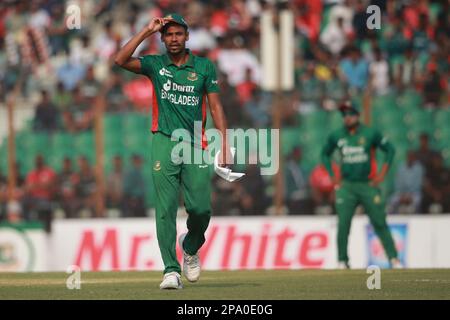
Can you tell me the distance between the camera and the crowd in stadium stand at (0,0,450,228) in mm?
18672

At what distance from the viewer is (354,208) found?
16422 millimetres

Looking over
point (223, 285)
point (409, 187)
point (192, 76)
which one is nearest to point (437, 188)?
point (409, 187)

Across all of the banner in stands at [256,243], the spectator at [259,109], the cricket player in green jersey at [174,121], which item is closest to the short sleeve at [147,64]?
the cricket player in green jersey at [174,121]

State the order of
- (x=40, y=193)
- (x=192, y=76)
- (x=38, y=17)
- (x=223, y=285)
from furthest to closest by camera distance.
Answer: (x=38, y=17)
(x=40, y=193)
(x=223, y=285)
(x=192, y=76)

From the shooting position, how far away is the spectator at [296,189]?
18.6m

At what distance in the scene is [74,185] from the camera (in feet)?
62.5

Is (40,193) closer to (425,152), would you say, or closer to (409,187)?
(409,187)

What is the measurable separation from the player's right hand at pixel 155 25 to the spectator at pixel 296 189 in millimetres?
9103

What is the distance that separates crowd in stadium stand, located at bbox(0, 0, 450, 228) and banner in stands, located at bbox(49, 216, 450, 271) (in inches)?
9.5

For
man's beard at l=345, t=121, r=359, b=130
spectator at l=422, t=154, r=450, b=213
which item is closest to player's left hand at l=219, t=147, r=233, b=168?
man's beard at l=345, t=121, r=359, b=130

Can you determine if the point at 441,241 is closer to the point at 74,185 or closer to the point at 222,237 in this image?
the point at 222,237

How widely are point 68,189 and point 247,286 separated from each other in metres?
9.01

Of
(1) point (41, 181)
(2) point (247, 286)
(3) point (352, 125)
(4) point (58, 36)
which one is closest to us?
(2) point (247, 286)

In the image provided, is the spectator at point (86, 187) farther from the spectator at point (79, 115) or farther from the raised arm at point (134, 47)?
the raised arm at point (134, 47)
